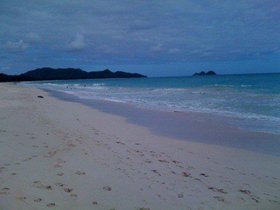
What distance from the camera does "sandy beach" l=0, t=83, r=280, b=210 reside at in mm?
4672

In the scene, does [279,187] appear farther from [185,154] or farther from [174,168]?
[185,154]

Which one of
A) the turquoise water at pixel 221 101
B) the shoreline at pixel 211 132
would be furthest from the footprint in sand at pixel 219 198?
the turquoise water at pixel 221 101

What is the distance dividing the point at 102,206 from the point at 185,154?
11.7ft

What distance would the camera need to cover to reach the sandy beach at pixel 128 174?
15.3 ft

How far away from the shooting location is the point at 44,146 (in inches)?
303

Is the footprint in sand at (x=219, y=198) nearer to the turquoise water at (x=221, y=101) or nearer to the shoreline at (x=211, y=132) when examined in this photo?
the shoreline at (x=211, y=132)

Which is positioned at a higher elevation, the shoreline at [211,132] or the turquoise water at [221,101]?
the turquoise water at [221,101]

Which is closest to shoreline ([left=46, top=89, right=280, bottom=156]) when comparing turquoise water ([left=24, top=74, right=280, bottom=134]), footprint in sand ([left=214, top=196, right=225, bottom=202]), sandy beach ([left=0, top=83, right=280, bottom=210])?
sandy beach ([left=0, top=83, right=280, bottom=210])

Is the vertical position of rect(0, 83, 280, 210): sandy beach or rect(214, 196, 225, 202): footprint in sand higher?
rect(0, 83, 280, 210): sandy beach

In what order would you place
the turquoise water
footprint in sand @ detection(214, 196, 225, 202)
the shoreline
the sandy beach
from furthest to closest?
1. the turquoise water
2. the shoreline
3. footprint in sand @ detection(214, 196, 225, 202)
4. the sandy beach

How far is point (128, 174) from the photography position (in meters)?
5.87

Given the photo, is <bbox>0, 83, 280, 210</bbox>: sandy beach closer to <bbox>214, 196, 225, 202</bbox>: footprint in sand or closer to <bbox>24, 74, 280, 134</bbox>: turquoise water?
<bbox>214, 196, 225, 202</bbox>: footprint in sand

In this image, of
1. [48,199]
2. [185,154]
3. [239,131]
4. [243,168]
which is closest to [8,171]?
[48,199]

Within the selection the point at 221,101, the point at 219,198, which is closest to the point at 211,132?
the point at 219,198
